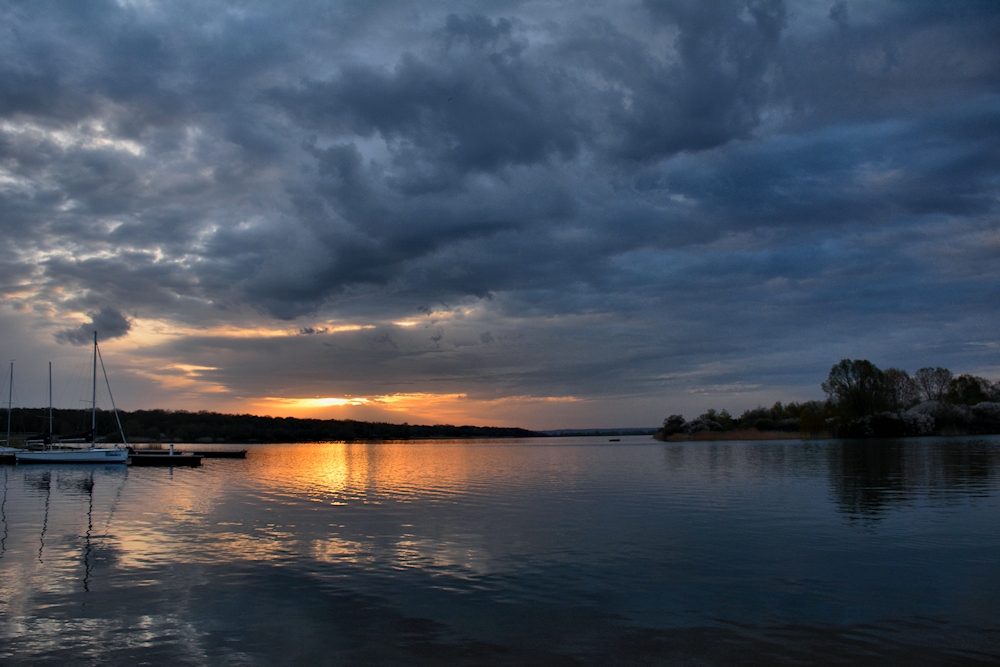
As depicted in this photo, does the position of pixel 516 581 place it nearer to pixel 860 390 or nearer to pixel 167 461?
pixel 167 461

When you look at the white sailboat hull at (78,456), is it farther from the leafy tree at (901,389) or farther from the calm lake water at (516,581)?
the leafy tree at (901,389)

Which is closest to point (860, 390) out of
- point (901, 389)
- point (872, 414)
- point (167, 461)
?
point (872, 414)

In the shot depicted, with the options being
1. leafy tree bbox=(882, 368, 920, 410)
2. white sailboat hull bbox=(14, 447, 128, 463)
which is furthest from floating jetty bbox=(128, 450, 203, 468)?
leafy tree bbox=(882, 368, 920, 410)

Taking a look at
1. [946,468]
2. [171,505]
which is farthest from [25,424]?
[946,468]

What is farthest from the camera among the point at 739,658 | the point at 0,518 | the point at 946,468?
the point at 946,468

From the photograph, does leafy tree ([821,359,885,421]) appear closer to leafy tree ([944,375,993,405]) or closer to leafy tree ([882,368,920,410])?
leafy tree ([882,368,920,410])

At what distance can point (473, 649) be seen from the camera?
12.4 metres

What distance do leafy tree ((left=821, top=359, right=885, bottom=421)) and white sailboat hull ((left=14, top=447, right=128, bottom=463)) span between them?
394 ft

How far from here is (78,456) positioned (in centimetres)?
7762

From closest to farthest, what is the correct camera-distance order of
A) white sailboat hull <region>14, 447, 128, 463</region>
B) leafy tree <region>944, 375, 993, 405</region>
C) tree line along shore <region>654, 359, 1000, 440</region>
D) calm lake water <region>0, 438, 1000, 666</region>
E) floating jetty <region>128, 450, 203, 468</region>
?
calm lake water <region>0, 438, 1000, 666</region>, white sailboat hull <region>14, 447, 128, 463</region>, floating jetty <region>128, 450, 203, 468</region>, tree line along shore <region>654, 359, 1000, 440</region>, leafy tree <region>944, 375, 993, 405</region>

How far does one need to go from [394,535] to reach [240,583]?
828 centimetres

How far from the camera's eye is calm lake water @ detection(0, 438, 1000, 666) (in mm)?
12523

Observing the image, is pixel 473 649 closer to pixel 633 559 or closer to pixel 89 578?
pixel 633 559

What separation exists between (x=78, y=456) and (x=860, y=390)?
12860 centimetres
